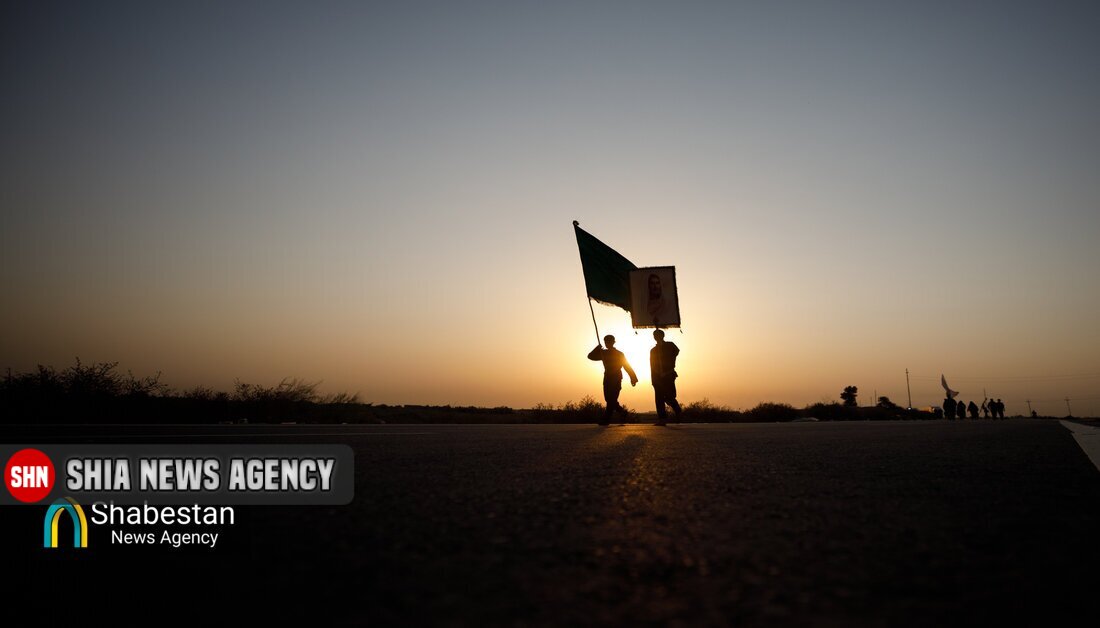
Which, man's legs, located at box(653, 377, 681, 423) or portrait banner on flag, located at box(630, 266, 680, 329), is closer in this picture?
man's legs, located at box(653, 377, 681, 423)

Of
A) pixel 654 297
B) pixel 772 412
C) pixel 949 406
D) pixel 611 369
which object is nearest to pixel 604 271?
pixel 654 297

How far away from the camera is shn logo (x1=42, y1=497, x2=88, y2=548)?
2109 millimetres

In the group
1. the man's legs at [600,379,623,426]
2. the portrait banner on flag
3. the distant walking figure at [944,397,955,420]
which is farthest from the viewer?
the distant walking figure at [944,397,955,420]

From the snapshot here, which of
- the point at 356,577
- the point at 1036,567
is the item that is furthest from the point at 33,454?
the point at 1036,567

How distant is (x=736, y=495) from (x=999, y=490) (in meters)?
1.22

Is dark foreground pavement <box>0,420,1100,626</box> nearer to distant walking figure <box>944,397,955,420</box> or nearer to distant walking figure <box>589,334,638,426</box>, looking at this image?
distant walking figure <box>589,334,638,426</box>

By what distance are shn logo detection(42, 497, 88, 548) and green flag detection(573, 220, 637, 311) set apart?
15.1 m

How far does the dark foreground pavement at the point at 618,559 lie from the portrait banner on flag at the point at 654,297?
12917mm

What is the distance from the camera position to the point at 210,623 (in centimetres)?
139

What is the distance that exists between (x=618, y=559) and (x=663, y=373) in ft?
40.0

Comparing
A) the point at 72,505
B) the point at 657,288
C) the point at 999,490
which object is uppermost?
the point at 657,288

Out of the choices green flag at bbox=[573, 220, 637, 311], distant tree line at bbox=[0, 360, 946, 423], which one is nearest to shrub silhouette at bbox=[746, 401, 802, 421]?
distant tree line at bbox=[0, 360, 946, 423]

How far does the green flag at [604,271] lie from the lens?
17.5 metres

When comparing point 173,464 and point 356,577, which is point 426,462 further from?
point 356,577
